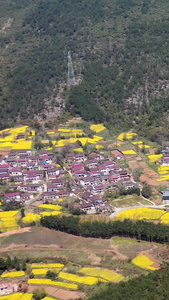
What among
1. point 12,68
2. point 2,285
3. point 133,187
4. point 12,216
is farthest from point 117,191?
point 12,68

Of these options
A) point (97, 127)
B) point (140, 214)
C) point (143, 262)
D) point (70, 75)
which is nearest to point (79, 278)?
point (143, 262)

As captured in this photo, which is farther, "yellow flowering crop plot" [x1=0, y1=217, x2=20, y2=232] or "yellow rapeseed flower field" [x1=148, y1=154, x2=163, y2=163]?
"yellow rapeseed flower field" [x1=148, y1=154, x2=163, y2=163]

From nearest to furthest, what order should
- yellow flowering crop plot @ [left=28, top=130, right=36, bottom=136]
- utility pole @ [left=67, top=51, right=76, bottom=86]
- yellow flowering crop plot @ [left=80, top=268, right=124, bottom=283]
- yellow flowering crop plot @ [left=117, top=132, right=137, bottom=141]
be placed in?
yellow flowering crop plot @ [left=80, top=268, right=124, bottom=283]
yellow flowering crop plot @ [left=117, top=132, right=137, bottom=141]
yellow flowering crop plot @ [left=28, top=130, right=36, bottom=136]
utility pole @ [left=67, top=51, right=76, bottom=86]

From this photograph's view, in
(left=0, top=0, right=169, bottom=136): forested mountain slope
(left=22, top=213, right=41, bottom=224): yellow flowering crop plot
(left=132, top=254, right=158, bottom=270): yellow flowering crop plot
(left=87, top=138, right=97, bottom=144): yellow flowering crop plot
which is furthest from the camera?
(left=0, top=0, right=169, bottom=136): forested mountain slope

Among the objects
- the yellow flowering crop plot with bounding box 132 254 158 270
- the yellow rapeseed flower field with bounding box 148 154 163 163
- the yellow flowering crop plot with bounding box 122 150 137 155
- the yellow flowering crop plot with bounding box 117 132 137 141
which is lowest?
the yellow rapeseed flower field with bounding box 148 154 163 163

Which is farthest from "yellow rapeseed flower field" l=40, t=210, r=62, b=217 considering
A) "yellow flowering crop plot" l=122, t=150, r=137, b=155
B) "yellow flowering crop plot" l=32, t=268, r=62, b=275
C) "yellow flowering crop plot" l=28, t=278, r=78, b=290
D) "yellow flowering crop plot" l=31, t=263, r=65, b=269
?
"yellow flowering crop plot" l=122, t=150, r=137, b=155

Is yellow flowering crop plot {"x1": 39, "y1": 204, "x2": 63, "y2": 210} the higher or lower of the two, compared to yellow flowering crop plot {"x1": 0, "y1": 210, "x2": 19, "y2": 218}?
lower

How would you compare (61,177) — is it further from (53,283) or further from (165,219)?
(53,283)

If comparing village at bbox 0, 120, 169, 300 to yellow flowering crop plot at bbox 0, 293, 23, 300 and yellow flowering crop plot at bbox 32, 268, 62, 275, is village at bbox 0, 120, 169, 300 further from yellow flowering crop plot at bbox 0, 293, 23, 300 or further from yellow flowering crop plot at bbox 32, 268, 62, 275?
yellow flowering crop plot at bbox 0, 293, 23, 300
